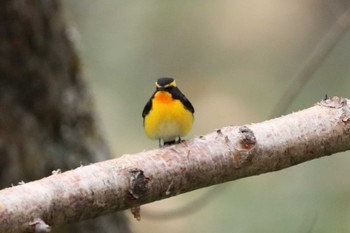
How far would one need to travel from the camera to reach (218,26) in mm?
9805

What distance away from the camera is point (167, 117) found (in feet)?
10.2

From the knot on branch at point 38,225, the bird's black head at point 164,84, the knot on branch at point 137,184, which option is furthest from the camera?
the bird's black head at point 164,84

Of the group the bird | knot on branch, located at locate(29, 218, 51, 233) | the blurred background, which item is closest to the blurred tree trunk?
the bird

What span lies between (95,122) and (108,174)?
7.08 ft

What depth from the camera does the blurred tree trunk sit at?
14.4 feet

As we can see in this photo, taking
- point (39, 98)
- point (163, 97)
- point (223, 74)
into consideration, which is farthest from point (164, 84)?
point (223, 74)

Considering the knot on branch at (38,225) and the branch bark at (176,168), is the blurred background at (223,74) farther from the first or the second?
the knot on branch at (38,225)

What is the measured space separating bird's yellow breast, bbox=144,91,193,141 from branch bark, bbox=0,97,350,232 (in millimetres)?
146

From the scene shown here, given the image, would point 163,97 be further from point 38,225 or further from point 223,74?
point 223,74

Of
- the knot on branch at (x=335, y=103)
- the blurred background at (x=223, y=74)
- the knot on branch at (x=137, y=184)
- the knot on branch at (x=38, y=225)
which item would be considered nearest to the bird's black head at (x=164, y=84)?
the knot on branch at (x=137, y=184)

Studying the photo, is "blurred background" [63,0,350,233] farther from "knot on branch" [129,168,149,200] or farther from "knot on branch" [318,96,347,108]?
"knot on branch" [129,168,149,200]

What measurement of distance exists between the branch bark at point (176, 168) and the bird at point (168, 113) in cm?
15

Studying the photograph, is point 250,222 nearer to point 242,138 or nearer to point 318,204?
point 318,204

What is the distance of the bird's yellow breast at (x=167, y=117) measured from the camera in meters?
3.10
